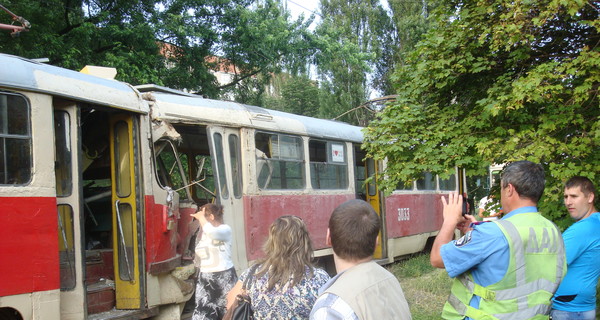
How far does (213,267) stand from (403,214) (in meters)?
7.12

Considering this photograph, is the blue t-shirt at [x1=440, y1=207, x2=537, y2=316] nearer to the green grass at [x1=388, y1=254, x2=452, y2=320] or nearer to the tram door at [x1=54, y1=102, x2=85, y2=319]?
the tram door at [x1=54, y1=102, x2=85, y2=319]

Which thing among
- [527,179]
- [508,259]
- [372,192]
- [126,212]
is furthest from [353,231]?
[372,192]

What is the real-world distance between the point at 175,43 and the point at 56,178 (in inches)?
377

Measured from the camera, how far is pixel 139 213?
6203 mm

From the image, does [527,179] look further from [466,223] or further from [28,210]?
[28,210]

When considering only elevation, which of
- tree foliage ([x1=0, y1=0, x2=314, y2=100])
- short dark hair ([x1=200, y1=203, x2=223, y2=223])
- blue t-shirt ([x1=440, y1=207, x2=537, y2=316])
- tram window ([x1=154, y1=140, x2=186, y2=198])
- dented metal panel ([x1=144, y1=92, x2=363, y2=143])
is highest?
tree foliage ([x1=0, y1=0, x2=314, y2=100])

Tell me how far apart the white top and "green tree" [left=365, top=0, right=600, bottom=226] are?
2.38 meters

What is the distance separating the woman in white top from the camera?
528 centimetres

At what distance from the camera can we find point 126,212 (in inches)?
249

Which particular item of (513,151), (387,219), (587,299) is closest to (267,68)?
(387,219)

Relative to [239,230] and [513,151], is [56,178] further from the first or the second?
[513,151]

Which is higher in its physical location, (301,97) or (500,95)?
(301,97)

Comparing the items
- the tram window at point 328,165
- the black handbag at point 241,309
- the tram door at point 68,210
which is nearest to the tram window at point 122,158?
the tram door at point 68,210

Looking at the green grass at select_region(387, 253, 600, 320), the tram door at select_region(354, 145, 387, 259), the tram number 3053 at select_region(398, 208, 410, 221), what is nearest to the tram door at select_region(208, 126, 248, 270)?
the green grass at select_region(387, 253, 600, 320)
